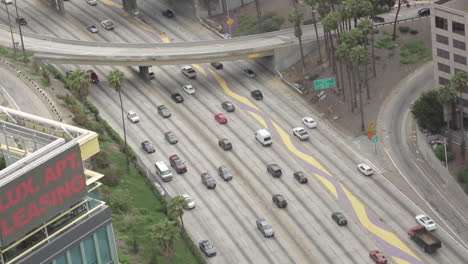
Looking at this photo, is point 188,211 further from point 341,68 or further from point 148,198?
point 341,68

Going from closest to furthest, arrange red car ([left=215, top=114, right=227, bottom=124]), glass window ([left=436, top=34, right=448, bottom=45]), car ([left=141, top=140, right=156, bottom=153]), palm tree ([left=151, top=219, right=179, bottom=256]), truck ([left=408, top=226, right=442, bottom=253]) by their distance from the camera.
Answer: palm tree ([left=151, top=219, right=179, bottom=256]), truck ([left=408, top=226, right=442, bottom=253]), glass window ([left=436, top=34, right=448, bottom=45]), car ([left=141, top=140, right=156, bottom=153]), red car ([left=215, top=114, right=227, bottom=124])

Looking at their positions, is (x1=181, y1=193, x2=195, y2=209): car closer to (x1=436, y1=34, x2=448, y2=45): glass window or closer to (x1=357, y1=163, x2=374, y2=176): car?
(x1=357, y1=163, x2=374, y2=176): car

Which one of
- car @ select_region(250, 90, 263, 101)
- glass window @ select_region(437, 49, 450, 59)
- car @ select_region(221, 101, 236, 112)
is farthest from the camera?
car @ select_region(250, 90, 263, 101)

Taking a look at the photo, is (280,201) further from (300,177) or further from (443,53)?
(443,53)

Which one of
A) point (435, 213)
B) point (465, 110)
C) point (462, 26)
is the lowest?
point (435, 213)

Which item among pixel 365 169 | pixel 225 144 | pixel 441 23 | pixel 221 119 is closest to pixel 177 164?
pixel 225 144

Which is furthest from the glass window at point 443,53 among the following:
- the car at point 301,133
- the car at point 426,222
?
the car at point 426,222

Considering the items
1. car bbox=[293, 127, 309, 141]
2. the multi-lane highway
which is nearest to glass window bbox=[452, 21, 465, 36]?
the multi-lane highway

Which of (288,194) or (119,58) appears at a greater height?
(119,58)

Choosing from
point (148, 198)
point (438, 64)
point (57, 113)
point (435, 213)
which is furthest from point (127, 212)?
point (438, 64)
